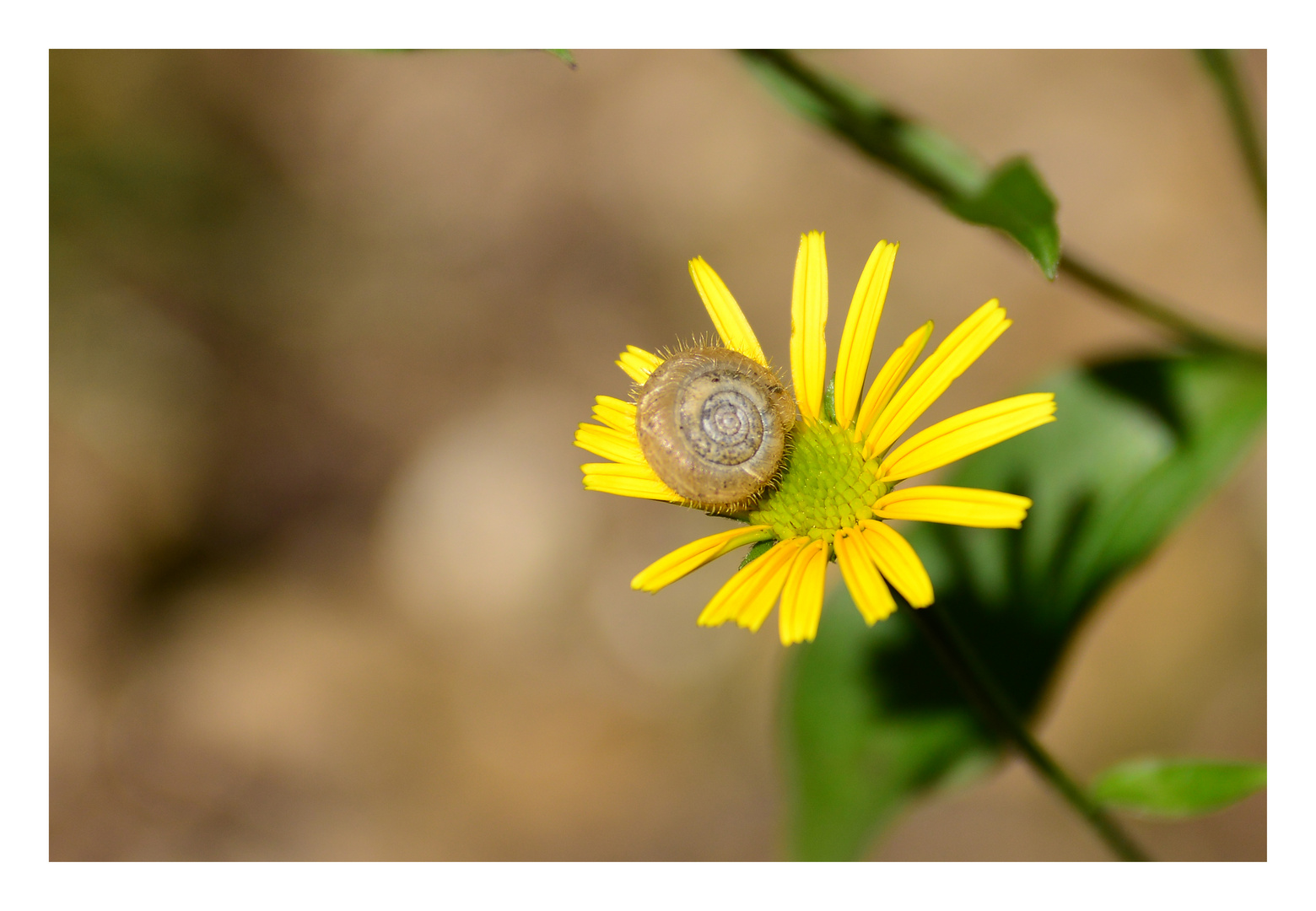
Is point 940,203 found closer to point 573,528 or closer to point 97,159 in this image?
point 573,528

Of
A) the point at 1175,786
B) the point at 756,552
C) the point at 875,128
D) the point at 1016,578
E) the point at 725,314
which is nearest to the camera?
the point at 756,552

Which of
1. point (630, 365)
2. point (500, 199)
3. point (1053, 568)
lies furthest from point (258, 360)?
point (1053, 568)

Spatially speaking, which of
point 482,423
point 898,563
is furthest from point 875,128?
point 482,423

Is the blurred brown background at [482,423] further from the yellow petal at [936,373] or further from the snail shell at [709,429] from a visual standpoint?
the snail shell at [709,429]

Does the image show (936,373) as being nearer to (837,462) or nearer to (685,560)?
(837,462)

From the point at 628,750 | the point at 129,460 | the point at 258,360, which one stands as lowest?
the point at 628,750

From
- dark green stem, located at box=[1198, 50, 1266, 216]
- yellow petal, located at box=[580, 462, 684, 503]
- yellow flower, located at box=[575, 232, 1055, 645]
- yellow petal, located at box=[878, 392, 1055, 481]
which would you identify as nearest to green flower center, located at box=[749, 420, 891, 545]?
yellow flower, located at box=[575, 232, 1055, 645]
